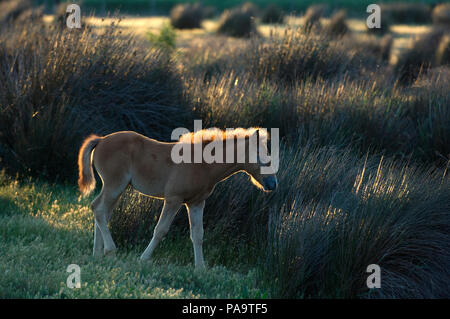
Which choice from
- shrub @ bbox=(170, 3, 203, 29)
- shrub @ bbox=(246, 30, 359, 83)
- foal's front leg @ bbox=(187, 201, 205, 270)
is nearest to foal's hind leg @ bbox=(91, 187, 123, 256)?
foal's front leg @ bbox=(187, 201, 205, 270)

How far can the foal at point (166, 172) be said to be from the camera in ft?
19.6

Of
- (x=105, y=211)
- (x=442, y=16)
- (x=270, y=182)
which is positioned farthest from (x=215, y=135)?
(x=442, y=16)

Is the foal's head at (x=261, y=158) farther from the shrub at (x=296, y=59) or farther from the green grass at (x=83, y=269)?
the shrub at (x=296, y=59)

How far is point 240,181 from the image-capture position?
7.30 metres

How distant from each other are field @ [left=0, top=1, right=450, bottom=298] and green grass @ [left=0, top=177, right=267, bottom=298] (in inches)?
0.7

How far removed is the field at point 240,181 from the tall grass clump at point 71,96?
0.03m

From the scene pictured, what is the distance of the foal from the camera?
5.96 metres

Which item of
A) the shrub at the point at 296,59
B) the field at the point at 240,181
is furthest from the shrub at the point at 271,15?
the field at the point at 240,181

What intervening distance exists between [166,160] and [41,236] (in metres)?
1.82

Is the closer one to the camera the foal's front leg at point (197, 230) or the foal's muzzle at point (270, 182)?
the foal's muzzle at point (270, 182)

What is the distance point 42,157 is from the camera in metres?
9.12
